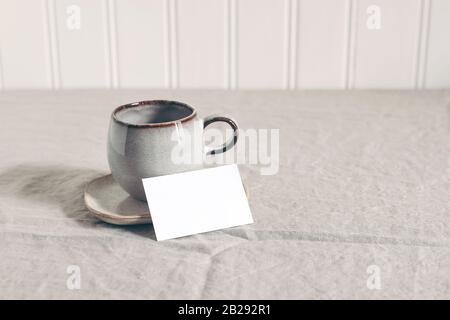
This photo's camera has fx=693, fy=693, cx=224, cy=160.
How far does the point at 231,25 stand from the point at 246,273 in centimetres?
75

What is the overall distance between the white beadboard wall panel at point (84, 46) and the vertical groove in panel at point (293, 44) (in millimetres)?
345

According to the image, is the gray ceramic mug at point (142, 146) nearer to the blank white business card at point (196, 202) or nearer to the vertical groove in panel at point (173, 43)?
the blank white business card at point (196, 202)

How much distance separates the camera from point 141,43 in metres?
1.31

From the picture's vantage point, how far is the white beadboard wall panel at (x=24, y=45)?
130cm

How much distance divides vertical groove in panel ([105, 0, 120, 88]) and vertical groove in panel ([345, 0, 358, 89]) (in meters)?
0.43

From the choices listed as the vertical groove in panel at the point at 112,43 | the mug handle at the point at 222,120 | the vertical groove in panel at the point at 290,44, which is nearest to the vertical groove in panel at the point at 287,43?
the vertical groove in panel at the point at 290,44

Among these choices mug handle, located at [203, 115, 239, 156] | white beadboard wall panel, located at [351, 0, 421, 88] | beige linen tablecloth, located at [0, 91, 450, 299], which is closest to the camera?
beige linen tablecloth, located at [0, 91, 450, 299]

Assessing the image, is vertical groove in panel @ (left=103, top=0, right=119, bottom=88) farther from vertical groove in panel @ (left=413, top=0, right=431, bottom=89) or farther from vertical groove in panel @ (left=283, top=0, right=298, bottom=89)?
vertical groove in panel @ (left=413, top=0, right=431, bottom=89)

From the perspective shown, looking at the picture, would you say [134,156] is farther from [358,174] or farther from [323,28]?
[323,28]

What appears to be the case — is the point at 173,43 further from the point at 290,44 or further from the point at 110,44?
the point at 290,44

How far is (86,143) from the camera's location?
3.25 ft

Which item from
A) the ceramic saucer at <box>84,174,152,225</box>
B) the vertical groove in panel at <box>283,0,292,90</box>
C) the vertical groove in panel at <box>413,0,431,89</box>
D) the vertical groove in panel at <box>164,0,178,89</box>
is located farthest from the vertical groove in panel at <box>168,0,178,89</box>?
the ceramic saucer at <box>84,174,152,225</box>

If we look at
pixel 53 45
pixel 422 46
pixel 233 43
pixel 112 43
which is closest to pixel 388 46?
pixel 422 46

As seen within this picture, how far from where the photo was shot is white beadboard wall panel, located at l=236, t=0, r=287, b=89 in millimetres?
1274
